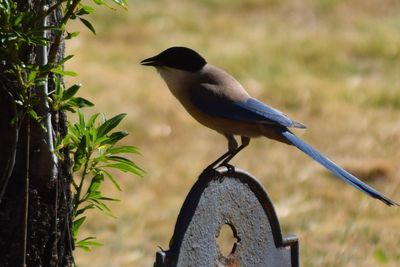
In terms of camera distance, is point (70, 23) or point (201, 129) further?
point (70, 23)

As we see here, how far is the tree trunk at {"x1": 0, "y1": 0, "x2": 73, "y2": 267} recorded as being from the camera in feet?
10.4

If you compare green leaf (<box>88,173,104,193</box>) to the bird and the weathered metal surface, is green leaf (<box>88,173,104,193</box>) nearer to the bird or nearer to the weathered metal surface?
the weathered metal surface

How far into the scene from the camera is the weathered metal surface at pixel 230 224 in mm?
3211

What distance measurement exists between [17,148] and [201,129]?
517 cm

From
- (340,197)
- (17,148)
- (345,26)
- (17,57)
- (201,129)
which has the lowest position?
(17,148)

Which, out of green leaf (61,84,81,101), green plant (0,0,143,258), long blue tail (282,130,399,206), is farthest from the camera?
long blue tail (282,130,399,206)

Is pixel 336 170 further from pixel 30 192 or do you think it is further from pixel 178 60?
pixel 30 192

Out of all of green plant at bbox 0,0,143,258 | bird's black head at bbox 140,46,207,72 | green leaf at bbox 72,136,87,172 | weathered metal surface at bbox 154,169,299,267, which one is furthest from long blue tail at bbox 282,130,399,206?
green leaf at bbox 72,136,87,172

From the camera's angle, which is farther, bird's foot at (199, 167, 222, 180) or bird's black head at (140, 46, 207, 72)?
bird's black head at (140, 46, 207, 72)

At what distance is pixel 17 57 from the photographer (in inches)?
121

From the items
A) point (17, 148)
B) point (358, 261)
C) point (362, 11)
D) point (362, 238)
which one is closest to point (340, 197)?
point (362, 238)

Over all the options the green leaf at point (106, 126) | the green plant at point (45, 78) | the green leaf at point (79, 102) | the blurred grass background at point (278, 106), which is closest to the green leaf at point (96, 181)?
the green plant at point (45, 78)

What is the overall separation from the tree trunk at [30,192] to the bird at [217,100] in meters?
0.92

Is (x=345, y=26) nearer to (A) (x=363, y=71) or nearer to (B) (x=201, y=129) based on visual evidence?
(A) (x=363, y=71)
